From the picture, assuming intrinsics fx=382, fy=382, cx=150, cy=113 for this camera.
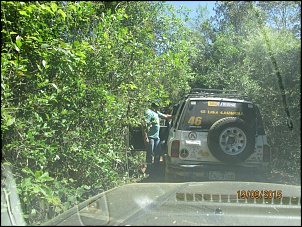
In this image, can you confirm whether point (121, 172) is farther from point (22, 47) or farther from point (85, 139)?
point (22, 47)

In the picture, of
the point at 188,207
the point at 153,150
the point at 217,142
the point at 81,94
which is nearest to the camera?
the point at 188,207

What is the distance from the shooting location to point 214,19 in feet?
45.9

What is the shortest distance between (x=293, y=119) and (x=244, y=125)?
2844mm

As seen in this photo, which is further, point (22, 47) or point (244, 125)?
point (244, 125)

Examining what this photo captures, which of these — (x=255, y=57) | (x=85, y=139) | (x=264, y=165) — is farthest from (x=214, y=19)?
(x=85, y=139)

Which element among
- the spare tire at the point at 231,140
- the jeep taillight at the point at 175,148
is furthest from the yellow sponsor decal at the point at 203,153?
the jeep taillight at the point at 175,148

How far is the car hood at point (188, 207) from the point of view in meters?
2.63

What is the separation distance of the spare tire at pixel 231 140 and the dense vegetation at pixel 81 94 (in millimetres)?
1030

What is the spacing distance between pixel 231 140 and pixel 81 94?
8.90 feet

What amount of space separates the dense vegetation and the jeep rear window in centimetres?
47

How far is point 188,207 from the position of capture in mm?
2998
